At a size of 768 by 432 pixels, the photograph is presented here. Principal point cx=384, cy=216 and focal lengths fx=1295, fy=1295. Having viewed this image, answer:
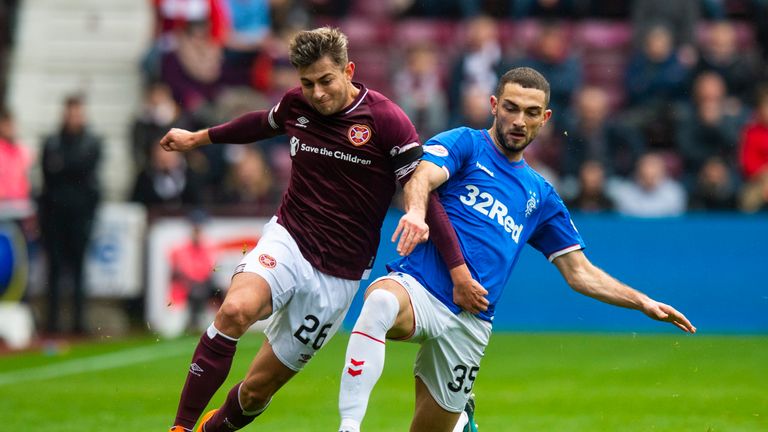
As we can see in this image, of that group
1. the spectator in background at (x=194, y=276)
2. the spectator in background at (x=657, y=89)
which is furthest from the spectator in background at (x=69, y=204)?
the spectator in background at (x=657, y=89)

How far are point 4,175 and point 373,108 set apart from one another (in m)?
8.96

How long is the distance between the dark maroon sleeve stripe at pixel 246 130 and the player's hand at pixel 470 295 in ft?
5.20

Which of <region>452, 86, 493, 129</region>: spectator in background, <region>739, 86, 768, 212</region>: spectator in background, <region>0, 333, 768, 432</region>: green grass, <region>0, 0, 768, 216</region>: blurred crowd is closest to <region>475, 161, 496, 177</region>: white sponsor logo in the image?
<region>0, 333, 768, 432</region>: green grass

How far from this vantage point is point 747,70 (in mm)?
16766

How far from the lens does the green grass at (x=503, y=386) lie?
30.8 feet

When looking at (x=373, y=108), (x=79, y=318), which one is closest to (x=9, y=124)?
(x=79, y=318)

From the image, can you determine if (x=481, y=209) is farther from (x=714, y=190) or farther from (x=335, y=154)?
(x=714, y=190)

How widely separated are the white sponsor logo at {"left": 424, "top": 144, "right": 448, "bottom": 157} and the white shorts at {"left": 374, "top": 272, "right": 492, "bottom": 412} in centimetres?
67

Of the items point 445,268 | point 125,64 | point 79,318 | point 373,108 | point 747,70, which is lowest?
point 79,318

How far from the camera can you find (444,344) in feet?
23.0

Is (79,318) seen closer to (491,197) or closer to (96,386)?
(96,386)

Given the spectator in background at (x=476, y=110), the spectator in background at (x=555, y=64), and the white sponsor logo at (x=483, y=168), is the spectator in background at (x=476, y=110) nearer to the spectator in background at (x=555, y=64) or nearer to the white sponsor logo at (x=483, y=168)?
the spectator in background at (x=555, y=64)

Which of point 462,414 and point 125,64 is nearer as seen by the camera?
point 462,414

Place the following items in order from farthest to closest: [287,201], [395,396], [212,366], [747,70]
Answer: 1. [747,70]
2. [395,396]
3. [287,201]
4. [212,366]
